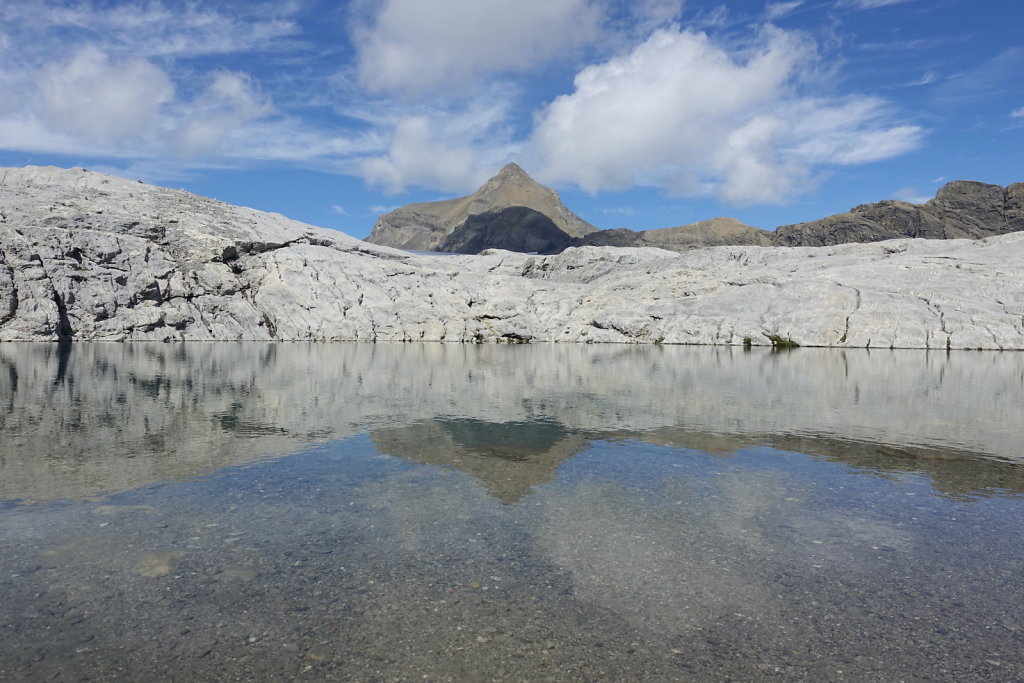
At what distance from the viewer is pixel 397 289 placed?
414 feet

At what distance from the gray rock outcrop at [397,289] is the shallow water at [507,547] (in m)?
83.4

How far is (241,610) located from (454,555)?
4.12 meters

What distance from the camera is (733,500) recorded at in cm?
1658

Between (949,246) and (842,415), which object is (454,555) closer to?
(842,415)

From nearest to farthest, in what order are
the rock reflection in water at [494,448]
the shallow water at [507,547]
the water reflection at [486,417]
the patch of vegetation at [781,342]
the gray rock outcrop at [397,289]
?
1. the shallow water at [507,547]
2. the rock reflection in water at [494,448]
3. the water reflection at [486,417]
4. the gray rock outcrop at [397,289]
5. the patch of vegetation at [781,342]

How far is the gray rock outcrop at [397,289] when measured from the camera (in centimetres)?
10319

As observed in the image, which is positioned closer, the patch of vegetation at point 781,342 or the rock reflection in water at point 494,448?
the rock reflection in water at point 494,448

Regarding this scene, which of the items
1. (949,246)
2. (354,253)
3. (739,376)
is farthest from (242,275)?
(949,246)

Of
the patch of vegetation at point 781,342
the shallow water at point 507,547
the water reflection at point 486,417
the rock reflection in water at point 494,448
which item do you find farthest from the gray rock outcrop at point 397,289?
the rock reflection in water at point 494,448

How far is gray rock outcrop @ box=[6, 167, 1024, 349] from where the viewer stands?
103m

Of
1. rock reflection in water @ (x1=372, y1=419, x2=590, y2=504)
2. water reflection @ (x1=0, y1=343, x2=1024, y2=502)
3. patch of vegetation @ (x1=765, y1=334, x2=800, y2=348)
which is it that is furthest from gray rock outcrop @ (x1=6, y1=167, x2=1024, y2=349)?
rock reflection in water @ (x1=372, y1=419, x2=590, y2=504)

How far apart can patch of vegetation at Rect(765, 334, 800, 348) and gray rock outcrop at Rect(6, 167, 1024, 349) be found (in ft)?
1.12

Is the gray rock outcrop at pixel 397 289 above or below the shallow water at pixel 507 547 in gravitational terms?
above

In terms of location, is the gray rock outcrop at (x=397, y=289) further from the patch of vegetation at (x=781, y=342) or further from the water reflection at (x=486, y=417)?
the water reflection at (x=486, y=417)
